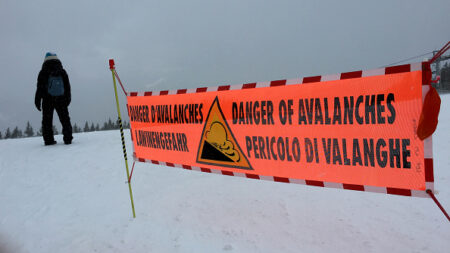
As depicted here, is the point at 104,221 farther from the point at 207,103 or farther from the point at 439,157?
the point at 439,157

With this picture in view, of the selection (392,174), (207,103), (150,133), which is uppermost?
(207,103)

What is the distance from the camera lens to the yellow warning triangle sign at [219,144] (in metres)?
3.47

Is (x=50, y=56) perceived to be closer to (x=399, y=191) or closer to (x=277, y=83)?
(x=277, y=83)

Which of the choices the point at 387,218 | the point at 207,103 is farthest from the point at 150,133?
the point at 387,218

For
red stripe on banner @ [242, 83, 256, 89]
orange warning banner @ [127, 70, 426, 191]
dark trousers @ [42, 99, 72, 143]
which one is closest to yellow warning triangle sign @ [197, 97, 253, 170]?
orange warning banner @ [127, 70, 426, 191]

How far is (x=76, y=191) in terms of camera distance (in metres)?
4.66

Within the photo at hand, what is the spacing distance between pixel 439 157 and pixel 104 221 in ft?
22.2

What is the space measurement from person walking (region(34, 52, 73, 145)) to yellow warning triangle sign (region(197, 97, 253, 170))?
22.7ft

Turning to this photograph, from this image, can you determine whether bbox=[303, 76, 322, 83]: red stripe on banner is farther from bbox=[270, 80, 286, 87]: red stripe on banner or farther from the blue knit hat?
the blue knit hat

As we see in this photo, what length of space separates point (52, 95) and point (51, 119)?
2.74 ft

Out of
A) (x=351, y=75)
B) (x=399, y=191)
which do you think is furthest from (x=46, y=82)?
(x=399, y=191)

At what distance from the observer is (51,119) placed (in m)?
8.27

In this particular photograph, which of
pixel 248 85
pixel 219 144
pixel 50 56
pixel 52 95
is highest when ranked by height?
pixel 50 56

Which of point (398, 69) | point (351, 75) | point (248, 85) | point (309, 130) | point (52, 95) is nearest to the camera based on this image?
point (398, 69)
